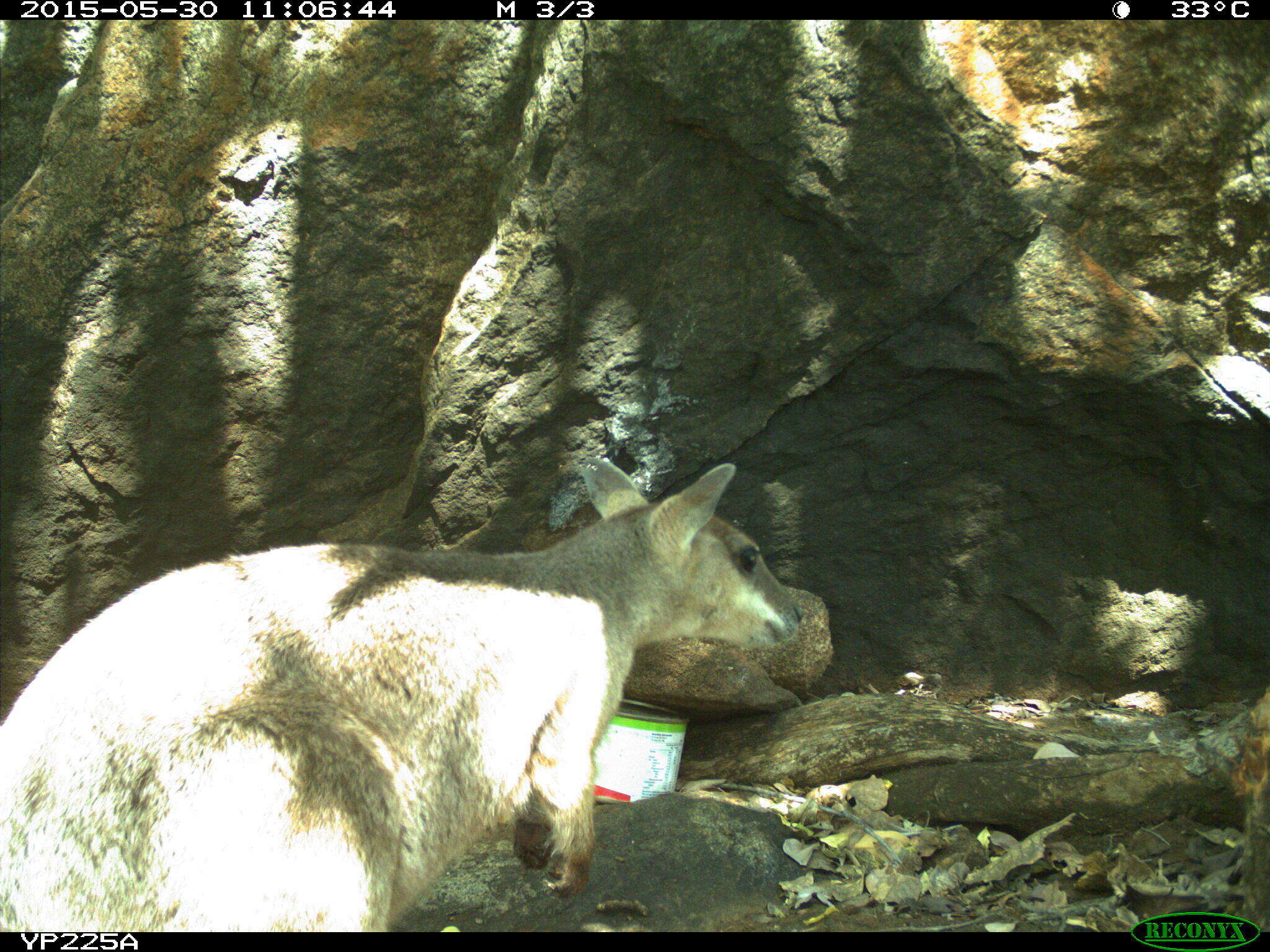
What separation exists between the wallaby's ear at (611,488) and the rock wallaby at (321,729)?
33cm

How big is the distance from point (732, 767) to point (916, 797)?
2.92ft

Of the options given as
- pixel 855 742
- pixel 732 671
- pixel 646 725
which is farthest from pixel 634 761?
pixel 855 742

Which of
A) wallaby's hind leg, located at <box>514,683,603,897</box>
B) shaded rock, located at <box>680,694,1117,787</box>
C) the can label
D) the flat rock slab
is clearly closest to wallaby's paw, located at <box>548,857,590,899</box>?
wallaby's hind leg, located at <box>514,683,603,897</box>

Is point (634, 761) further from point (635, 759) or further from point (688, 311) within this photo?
point (688, 311)

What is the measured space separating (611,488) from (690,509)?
1.96 feet

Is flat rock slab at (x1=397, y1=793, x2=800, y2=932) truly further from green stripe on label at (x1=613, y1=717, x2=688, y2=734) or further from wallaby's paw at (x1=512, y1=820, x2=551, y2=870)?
green stripe on label at (x1=613, y1=717, x2=688, y2=734)

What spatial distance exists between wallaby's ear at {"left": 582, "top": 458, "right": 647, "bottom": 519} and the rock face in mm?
431

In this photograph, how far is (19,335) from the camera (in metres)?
4.74

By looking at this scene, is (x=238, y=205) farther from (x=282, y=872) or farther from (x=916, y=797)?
(x=916, y=797)

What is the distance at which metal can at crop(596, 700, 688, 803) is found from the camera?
4434mm

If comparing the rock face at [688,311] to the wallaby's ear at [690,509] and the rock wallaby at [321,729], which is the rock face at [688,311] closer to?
the wallaby's ear at [690,509]

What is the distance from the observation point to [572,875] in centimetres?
352
